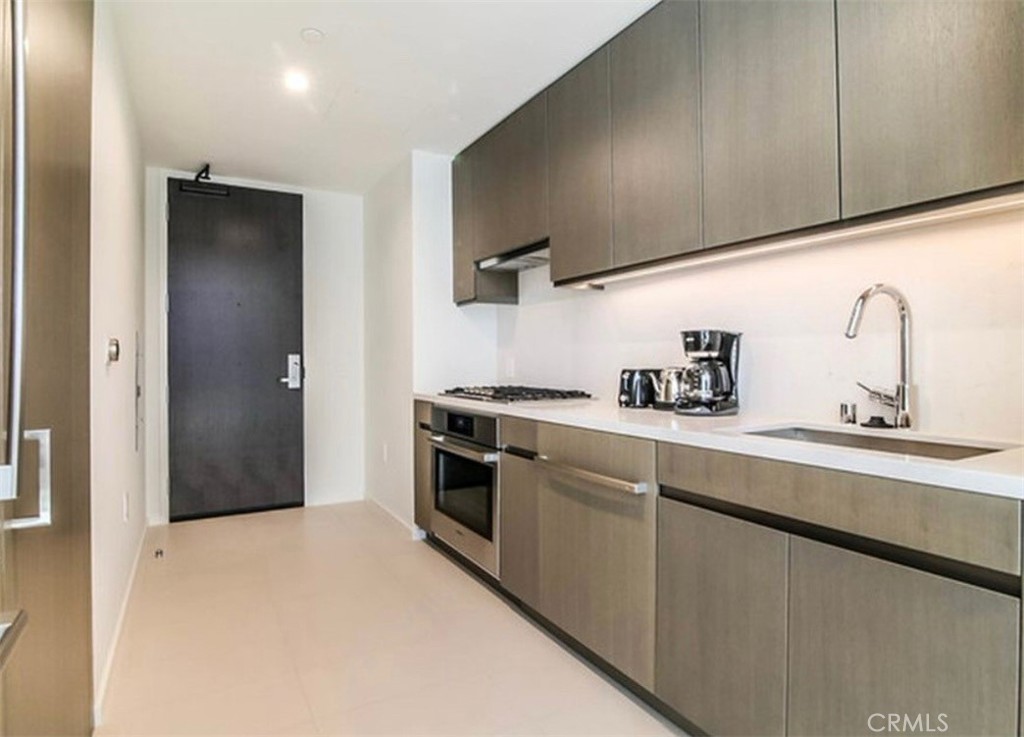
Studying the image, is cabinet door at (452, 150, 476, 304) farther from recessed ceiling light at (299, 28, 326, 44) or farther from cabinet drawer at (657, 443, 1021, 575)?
cabinet drawer at (657, 443, 1021, 575)

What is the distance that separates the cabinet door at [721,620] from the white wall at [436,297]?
7.15 feet

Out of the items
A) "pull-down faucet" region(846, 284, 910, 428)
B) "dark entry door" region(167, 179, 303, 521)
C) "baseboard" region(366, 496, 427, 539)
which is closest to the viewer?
"pull-down faucet" region(846, 284, 910, 428)

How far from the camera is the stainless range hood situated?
115 inches

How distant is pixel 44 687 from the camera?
1242 millimetres

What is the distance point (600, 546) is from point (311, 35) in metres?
2.26

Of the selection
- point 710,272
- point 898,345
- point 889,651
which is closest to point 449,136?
point 710,272

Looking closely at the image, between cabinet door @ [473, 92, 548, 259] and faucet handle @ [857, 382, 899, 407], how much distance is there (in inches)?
60.2

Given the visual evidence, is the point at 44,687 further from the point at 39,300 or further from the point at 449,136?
the point at 449,136

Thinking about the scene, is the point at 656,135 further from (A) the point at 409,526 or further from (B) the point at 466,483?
(A) the point at 409,526

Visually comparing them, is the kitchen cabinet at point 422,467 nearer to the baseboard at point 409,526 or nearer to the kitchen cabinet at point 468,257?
the baseboard at point 409,526

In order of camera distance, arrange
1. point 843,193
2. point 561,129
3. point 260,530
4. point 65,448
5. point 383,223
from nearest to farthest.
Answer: point 65,448 → point 843,193 → point 561,129 → point 260,530 → point 383,223

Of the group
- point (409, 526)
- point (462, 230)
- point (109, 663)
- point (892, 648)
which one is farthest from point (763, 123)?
point (409, 526)

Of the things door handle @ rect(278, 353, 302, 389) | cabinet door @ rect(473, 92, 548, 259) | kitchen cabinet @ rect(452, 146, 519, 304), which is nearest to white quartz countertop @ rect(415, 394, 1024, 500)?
cabinet door @ rect(473, 92, 548, 259)

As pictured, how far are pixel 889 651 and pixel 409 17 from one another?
2.45 metres
